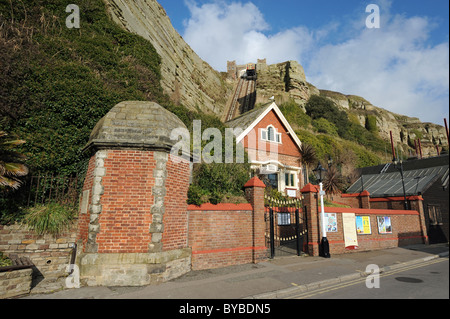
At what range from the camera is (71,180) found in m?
9.11

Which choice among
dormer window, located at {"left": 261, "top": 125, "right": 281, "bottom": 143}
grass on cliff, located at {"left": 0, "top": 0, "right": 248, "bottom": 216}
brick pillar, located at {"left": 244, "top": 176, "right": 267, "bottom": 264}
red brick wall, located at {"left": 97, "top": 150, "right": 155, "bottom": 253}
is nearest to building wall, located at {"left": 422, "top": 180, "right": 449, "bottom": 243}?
dormer window, located at {"left": 261, "top": 125, "right": 281, "bottom": 143}

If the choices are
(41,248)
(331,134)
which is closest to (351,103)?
(331,134)

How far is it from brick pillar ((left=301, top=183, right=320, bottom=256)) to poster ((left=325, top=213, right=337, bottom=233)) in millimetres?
618

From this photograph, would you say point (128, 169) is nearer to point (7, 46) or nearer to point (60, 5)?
point (7, 46)

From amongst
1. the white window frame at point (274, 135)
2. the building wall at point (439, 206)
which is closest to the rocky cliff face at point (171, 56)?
the white window frame at point (274, 135)

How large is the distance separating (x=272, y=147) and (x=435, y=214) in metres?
13.7

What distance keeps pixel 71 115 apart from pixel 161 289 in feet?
24.2

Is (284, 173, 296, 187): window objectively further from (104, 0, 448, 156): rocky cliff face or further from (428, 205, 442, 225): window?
(104, 0, 448, 156): rocky cliff face

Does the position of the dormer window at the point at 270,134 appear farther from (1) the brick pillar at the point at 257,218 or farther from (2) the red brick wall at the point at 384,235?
(1) the brick pillar at the point at 257,218

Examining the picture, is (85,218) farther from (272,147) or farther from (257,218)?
(272,147)

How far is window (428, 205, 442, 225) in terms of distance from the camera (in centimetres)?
1847

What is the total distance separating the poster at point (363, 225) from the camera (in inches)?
539

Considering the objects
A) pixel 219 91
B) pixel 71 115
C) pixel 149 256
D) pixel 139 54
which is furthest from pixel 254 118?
pixel 219 91

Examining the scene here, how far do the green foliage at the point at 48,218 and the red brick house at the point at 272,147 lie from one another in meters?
13.4
